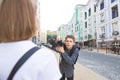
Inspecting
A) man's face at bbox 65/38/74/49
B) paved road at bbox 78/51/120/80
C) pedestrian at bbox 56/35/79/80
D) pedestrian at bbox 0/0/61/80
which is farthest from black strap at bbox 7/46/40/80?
paved road at bbox 78/51/120/80

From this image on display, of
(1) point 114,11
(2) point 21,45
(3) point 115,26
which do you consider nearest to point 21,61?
(2) point 21,45

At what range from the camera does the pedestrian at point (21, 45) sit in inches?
56.1

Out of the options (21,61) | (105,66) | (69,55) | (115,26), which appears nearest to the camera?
(21,61)

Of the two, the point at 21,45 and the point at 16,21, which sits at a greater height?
the point at 16,21

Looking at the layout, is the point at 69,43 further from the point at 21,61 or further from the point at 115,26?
the point at 115,26

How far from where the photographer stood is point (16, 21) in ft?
4.86

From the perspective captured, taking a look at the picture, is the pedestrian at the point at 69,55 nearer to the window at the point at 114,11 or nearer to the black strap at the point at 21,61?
the black strap at the point at 21,61

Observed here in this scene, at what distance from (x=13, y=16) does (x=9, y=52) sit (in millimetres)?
206

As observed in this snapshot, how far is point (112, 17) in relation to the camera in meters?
40.7

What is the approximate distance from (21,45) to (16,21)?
140 millimetres

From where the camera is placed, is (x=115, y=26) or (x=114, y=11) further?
(x=114, y=11)

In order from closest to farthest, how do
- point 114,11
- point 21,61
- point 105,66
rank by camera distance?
point 21,61
point 105,66
point 114,11

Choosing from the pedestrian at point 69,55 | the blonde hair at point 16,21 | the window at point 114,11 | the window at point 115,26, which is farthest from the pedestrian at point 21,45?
the window at point 114,11

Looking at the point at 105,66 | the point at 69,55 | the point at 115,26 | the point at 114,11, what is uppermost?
the point at 114,11
